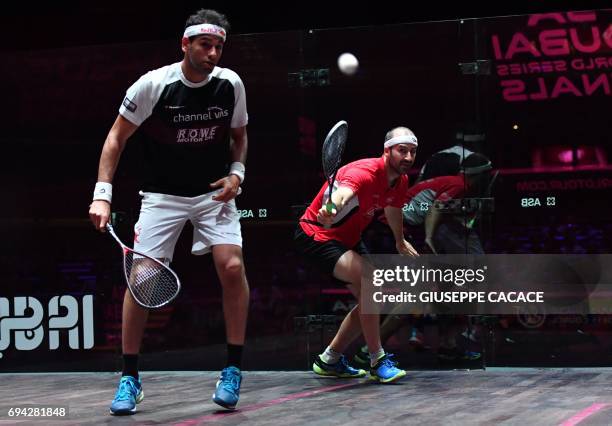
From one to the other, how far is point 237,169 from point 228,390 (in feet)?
2.88

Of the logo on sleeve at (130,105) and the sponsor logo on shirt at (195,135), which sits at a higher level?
the logo on sleeve at (130,105)

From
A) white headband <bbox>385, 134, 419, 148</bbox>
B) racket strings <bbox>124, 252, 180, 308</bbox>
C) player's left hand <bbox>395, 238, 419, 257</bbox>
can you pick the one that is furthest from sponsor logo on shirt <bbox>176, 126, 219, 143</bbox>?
player's left hand <bbox>395, 238, 419, 257</bbox>

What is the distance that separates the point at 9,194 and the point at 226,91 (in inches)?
89.9

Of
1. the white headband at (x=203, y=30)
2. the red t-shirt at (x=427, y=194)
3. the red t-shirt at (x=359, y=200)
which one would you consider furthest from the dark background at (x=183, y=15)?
the white headband at (x=203, y=30)

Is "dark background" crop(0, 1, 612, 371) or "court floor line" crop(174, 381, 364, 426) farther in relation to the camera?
"dark background" crop(0, 1, 612, 371)

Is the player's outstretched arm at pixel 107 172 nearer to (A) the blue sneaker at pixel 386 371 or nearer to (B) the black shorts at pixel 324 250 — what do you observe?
(B) the black shorts at pixel 324 250

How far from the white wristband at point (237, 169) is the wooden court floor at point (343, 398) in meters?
0.90

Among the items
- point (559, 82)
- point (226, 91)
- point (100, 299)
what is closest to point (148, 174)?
point (226, 91)

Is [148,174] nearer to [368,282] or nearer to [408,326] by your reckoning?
[368,282]

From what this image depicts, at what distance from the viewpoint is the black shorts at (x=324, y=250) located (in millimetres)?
5055

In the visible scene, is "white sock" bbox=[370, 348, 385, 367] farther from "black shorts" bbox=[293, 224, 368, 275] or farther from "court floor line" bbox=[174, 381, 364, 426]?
"black shorts" bbox=[293, 224, 368, 275]

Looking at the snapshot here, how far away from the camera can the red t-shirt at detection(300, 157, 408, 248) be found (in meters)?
4.96

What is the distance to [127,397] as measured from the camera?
400 cm

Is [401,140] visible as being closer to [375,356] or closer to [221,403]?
[375,356]
